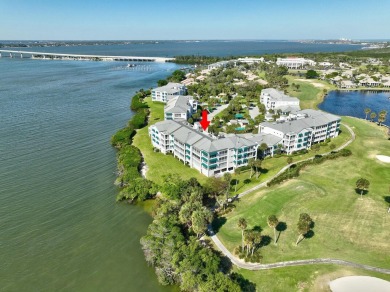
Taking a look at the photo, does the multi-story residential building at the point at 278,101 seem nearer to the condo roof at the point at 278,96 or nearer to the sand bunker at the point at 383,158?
the condo roof at the point at 278,96

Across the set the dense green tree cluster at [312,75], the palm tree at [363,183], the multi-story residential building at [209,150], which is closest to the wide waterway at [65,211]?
the multi-story residential building at [209,150]

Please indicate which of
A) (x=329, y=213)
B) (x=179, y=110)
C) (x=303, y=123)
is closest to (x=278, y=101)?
(x=303, y=123)

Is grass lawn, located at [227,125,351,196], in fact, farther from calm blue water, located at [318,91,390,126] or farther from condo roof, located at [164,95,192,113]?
calm blue water, located at [318,91,390,126]

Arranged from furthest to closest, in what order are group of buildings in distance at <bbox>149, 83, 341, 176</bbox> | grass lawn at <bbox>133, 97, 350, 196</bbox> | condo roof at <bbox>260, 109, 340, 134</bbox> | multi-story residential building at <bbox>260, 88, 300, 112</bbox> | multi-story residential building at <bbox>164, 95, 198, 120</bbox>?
1. multi-story residential building at <bbox>260, 88, 300, 112</bbox>
2. multi-story residential building at <bbox>164, 95, 198, 120</bbox>
3. condo roof at <bbox>260, 109, 340, 134</bbox>
4. group of buildings in distance at <bbox>149, 83, 341, 176</bbox>
5. grass lawn at <bbox>133, 97, 350, 196</bbox>

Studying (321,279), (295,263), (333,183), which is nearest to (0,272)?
(295,263)

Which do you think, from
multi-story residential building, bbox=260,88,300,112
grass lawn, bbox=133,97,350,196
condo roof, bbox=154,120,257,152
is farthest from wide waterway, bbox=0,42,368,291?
multi-story residential building, bbox=260,88,300,112

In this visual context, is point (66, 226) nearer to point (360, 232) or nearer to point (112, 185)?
point (112, 185)
